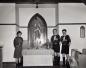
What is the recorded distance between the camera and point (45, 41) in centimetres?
1111

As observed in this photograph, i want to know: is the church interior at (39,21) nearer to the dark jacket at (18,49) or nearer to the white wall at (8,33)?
the white wall at (8,33)

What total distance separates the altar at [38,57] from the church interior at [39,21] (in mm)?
490

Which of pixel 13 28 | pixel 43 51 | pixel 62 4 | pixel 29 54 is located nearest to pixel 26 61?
pixel 29 54

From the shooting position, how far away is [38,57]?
8609 millimetres

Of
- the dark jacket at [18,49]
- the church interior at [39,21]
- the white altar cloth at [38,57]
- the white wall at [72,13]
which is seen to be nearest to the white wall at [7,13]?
the church interior at [39,21]

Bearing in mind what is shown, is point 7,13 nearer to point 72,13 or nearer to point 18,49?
point 18,49

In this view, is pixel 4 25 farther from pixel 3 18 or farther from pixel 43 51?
pixel 43 51

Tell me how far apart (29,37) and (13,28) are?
1.35m

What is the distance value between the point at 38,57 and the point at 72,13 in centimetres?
338

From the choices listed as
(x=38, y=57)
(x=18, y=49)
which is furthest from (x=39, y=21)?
(x=38, y=57)

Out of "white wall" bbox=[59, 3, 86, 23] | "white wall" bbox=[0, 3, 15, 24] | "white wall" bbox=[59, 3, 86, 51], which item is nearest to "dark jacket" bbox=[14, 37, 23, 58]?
"white wall" bbox=[0, 3, 15, 24]

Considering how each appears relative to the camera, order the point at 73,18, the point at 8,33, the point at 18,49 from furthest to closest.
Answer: the point at 73,18, the point at 8,33, the point at 18,49

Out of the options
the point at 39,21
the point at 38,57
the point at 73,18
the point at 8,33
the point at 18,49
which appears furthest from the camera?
the point at 39,21

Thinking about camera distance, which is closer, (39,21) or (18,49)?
(18,49)
